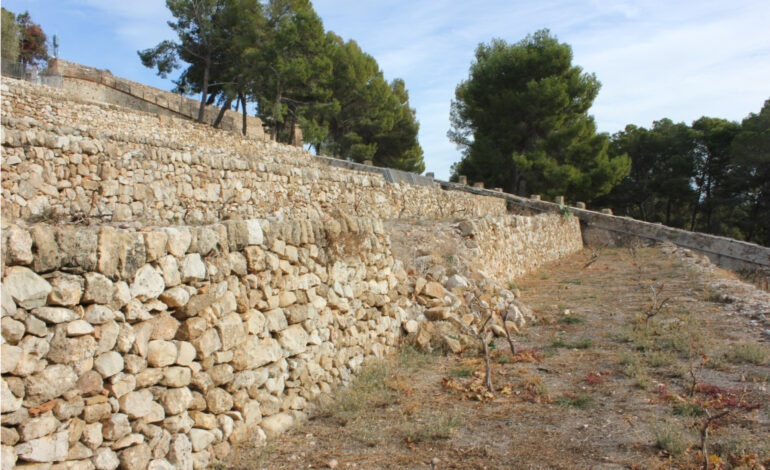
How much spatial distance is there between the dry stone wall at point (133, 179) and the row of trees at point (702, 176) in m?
28.2

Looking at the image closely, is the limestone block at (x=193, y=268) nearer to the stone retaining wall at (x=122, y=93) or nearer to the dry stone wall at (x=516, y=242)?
the dry stone wall at (x=516, y=242)

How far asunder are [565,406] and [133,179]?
19.7 ft

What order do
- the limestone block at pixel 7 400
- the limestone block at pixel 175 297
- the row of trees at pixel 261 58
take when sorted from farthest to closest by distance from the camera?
the row of trees at pixel 261 58
the limestone block at pixel 175 297
the limestone block at pixel 7 400

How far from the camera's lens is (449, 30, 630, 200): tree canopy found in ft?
96.4

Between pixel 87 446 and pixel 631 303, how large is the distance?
28.9 feet

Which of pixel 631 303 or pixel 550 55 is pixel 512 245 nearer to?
pixel 631 303

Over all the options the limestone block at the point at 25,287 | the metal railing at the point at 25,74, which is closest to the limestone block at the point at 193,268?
the limestone block at the point at 25,287

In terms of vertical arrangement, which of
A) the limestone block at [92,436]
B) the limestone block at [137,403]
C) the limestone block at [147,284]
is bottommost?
Answer: the limestone block at [92,436]

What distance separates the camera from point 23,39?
3177 centimetres

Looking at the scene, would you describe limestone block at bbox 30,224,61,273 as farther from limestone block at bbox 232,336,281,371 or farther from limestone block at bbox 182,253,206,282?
limestone block at bbox 232,336,281,371

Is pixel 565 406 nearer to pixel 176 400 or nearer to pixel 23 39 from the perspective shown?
pixel 176 400

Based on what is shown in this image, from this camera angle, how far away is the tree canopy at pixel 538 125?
96.4 ft

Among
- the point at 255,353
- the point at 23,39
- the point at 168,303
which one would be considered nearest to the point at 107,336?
the point at 168,303

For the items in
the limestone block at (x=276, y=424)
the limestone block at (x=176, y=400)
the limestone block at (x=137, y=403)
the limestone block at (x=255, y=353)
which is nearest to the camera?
the limestone block at (x=137, y=403)
